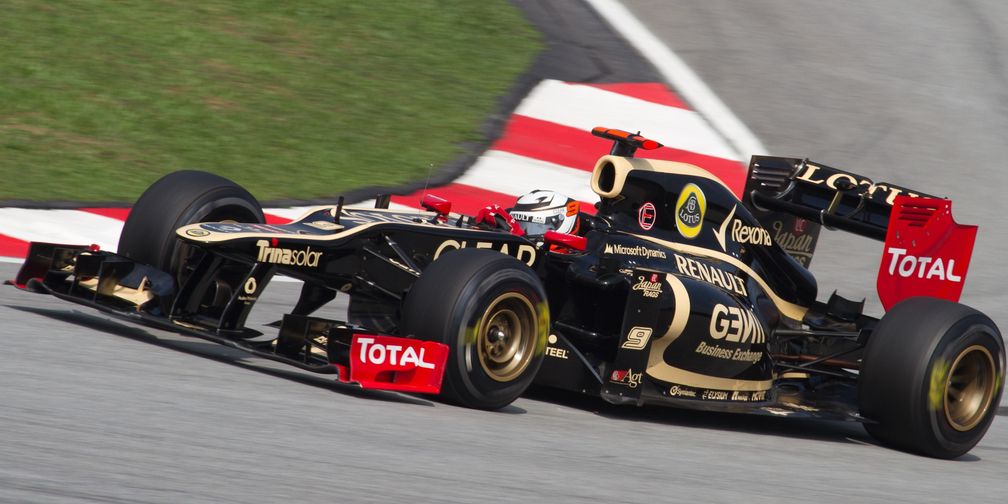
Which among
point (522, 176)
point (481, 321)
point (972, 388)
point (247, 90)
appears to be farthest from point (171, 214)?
point (247, 90)

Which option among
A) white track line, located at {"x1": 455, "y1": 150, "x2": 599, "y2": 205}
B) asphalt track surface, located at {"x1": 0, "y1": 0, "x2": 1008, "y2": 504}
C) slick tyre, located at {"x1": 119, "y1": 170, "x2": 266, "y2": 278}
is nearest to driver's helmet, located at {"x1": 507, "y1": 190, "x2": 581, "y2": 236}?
asphalt track surface, located at {"x1": 0, "y1": 0, "x2": 1008, "y2": 504}

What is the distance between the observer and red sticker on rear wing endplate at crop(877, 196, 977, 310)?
23.9 ft

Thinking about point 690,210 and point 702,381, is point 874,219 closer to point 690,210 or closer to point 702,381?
point 690,210

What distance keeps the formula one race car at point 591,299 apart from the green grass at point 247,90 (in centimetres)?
353

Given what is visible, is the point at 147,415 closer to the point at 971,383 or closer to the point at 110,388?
the point at 110,388

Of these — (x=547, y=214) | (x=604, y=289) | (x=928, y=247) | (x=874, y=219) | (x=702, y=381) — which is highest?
(x=874, y=219)

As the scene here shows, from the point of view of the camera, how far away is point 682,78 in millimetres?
13953

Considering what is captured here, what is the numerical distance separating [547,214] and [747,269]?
1.26 meters

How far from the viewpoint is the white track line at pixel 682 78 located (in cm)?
1305

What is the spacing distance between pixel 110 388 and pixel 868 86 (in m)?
11.5

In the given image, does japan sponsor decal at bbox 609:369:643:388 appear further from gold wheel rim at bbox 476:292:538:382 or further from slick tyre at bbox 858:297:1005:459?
slick tyre at bbox 858:297:1005:459

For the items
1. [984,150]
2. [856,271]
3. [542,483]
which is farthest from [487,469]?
[984,150]

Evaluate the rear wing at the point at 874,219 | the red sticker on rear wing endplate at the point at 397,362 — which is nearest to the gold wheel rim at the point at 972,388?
the rear wing at the point at 874,219

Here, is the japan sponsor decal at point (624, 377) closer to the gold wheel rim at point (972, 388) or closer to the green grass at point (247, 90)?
the gold wheel rim at point (972, 388)
